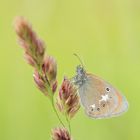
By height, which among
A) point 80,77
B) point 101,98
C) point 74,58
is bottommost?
point 101,98

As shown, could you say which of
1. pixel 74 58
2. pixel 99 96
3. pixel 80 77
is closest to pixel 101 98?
pixel 99 96

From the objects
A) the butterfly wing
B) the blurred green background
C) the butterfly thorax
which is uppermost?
the blurred green background

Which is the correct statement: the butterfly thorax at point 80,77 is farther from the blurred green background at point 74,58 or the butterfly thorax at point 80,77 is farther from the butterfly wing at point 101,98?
the blurred green background at point 74,58

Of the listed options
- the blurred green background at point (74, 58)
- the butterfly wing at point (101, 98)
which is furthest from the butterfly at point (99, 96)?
the blurred green background at point (74, 58)

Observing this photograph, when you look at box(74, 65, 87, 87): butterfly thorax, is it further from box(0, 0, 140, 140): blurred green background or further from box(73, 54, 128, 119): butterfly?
box(0, 0, 140, 140): blurred green background

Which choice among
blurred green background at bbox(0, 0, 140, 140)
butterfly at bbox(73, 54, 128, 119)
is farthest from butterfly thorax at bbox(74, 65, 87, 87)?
blurred green background at bbox(0, 0, 140, 140)

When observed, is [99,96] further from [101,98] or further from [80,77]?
[80,77]

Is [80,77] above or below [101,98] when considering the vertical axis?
above

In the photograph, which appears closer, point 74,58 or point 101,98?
point 101,98

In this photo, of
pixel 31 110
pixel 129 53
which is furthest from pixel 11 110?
pixel 129 53
